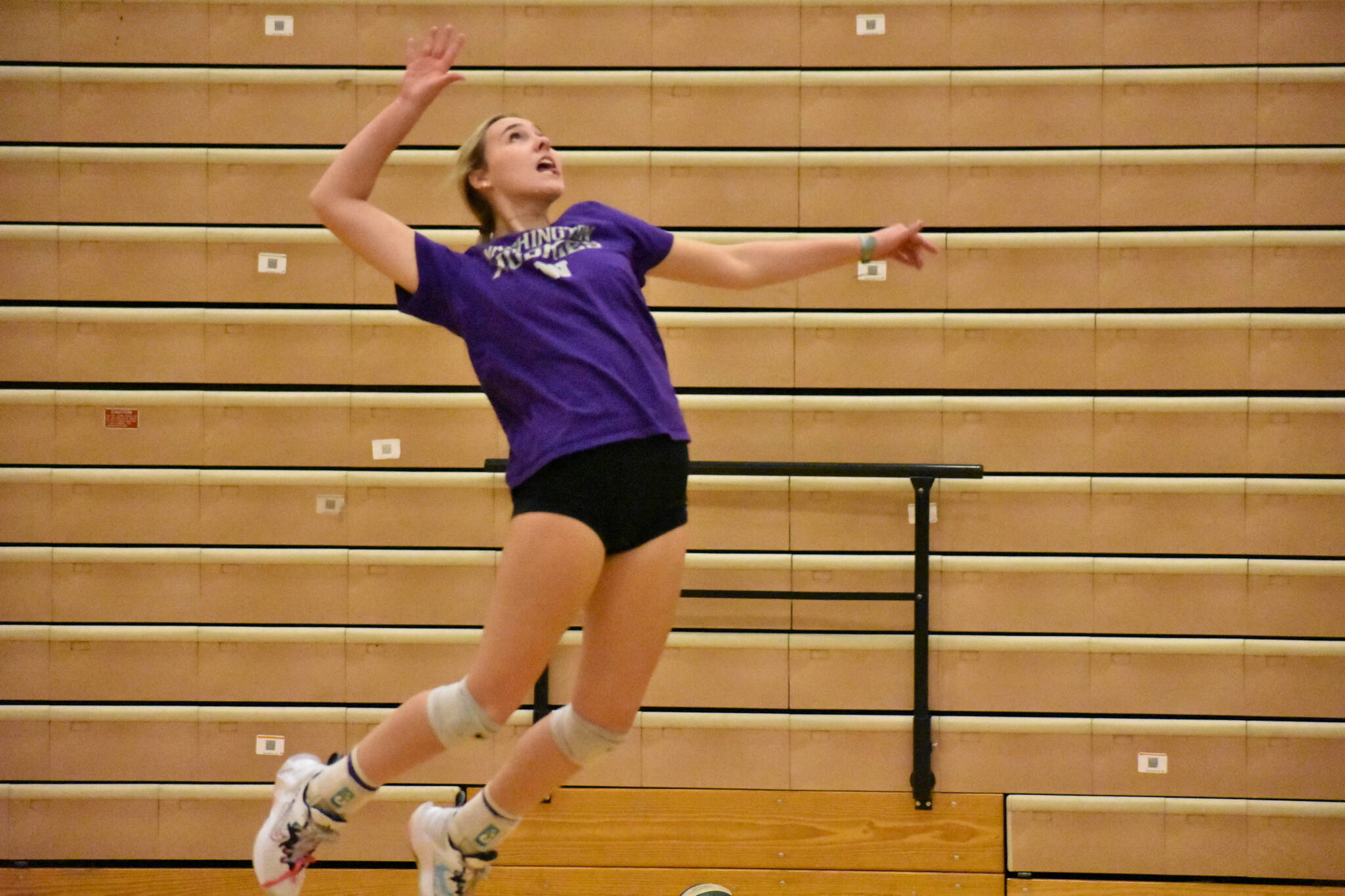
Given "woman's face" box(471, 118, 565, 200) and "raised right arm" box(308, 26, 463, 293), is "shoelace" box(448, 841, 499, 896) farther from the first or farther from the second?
"woman's face" box(471, 118, 565, 200)

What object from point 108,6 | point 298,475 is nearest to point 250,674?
point 298,475

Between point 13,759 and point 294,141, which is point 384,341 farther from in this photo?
point 13,759

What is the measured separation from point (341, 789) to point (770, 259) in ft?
4.19

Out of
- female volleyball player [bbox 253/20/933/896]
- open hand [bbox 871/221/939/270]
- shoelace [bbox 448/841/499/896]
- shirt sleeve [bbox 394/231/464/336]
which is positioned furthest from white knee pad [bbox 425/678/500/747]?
open hand [bbox 871/221/939/270]

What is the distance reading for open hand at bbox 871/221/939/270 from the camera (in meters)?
2.20

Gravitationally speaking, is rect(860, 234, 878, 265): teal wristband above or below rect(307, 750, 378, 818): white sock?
above

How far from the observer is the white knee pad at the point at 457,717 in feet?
6.17

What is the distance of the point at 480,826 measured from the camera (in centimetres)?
203

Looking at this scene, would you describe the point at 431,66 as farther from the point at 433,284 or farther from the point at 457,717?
the point at 457,717

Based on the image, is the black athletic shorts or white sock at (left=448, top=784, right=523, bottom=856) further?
white sock at (left=448, top=784, right=523, bottom=856)

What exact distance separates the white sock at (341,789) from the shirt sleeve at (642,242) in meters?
1.04

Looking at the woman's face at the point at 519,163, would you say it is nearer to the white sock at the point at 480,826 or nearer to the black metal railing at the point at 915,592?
the white sock at the point at 480,826

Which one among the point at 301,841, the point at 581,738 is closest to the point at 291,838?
the point at 301,841

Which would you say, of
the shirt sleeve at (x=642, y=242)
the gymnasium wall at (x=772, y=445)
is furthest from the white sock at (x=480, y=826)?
the gymnasium wall at (x=772, y=445)
